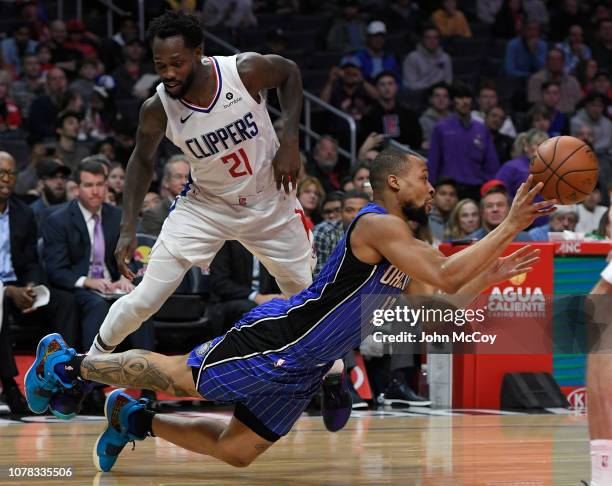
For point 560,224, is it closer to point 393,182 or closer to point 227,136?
point 227,136

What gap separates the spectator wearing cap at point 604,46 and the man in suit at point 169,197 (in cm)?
921

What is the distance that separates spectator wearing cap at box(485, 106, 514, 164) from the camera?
518 inches

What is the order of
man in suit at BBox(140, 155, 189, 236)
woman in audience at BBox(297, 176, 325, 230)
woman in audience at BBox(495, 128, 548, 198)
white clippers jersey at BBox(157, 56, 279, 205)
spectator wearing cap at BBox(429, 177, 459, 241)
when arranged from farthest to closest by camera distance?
woman in audience at BBox(495, 128, 548, 198) < spectator wearing cap at BBox(429, 177, 459, 241) < woman in audience at BBox(297, 176, 325, 230) < man in suit at BBox(140, 155, 189, 236) < white clippers jersey at BBox(157, 56, 279, 205)

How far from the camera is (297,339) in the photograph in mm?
5031

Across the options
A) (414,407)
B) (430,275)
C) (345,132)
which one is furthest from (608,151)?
(430,275)

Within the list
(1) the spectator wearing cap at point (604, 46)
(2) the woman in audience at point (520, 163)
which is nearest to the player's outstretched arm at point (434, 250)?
(2) the woman in audience at point (520, 163)

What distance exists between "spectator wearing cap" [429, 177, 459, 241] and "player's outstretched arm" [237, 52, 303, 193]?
474cm

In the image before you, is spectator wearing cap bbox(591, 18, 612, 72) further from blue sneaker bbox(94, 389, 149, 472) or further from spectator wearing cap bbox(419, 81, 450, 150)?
blue sneaker bbox(94, 389, 149, 472)

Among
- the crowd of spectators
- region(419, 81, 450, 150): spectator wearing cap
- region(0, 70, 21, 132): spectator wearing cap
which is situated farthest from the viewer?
region(419, 81, 450, 150): spectator wearing cap

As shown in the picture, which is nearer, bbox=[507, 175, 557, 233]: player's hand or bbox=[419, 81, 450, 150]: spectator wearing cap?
bbox=[507, 175, 557, 233]: player's hand

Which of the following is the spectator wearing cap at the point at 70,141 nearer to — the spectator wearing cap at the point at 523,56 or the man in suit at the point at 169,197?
the man in suit at the point at 169,197

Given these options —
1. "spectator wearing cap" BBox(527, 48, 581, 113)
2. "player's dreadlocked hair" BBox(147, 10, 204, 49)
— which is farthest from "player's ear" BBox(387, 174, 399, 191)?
"spectator wearing cap" BBox(527, 48, 581, 113)

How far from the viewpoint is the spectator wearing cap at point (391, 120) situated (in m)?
13.4

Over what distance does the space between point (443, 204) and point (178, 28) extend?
540cm
